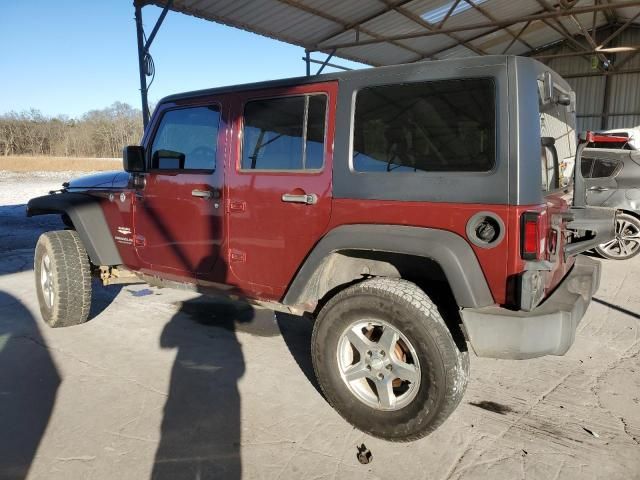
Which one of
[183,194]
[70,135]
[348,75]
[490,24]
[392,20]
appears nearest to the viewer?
[348,75]

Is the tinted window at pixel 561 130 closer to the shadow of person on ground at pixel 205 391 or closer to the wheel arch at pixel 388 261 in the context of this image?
A: the wheel arch at pixel 388 261

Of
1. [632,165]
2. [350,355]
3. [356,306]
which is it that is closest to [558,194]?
[356,306]

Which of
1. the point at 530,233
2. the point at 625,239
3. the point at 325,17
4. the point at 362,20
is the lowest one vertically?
the point at 625,239

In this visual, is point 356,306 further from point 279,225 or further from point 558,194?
point 558,194

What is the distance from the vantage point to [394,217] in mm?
2531

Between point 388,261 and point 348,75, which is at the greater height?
point 348,75

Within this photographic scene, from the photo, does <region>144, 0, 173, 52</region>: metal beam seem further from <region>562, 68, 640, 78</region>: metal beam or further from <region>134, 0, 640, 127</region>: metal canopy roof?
<region>562, 68, 640, 78</region>: metal beam

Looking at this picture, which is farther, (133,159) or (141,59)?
(141,59)

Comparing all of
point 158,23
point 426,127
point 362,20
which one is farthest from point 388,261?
point 362,20

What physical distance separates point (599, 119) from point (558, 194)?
18.2 m

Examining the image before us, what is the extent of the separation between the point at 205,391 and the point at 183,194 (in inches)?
55.8

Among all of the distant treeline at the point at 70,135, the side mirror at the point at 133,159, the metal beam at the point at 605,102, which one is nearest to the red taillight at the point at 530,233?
the side mirror at the point at 133,159

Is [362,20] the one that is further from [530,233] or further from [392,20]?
[530,233]

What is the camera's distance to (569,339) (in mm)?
2391
